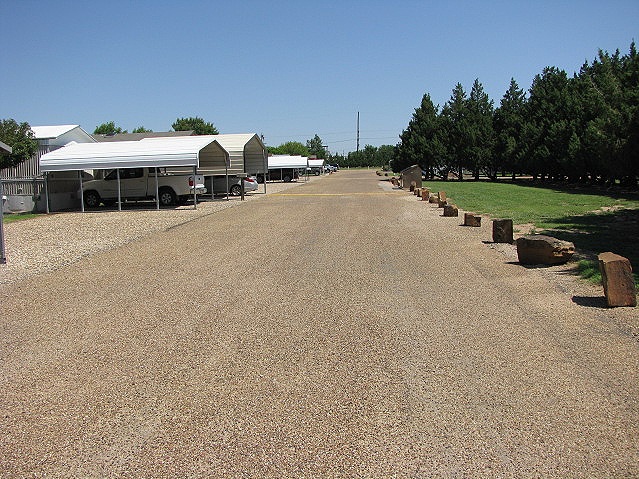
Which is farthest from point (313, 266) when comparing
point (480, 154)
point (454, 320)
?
point (480, 154)

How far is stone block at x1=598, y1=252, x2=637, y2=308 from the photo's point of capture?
7.75m

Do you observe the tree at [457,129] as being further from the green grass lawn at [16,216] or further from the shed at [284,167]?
the green grass lawn at [16,216]

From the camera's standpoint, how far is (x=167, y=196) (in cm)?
2822

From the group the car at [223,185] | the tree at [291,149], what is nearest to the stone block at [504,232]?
the car at [223,185]

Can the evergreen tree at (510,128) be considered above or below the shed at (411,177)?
above

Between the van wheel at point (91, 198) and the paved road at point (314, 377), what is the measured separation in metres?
18.1

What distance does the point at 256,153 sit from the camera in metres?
42.7

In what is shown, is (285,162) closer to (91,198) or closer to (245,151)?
(245,151)

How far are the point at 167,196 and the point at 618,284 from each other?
23106 mm

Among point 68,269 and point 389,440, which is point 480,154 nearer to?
point 68,269

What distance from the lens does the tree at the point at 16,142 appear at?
29.9 meters

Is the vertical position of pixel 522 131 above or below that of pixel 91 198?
above

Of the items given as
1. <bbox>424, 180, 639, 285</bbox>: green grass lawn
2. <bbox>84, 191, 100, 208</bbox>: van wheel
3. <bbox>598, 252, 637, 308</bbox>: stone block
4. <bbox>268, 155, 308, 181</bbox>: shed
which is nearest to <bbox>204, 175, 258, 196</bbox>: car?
<bbox>84, 191, 100, 208</bbox>: van wheel

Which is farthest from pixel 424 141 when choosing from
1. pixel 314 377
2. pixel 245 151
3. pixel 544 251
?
pixel 314 377
